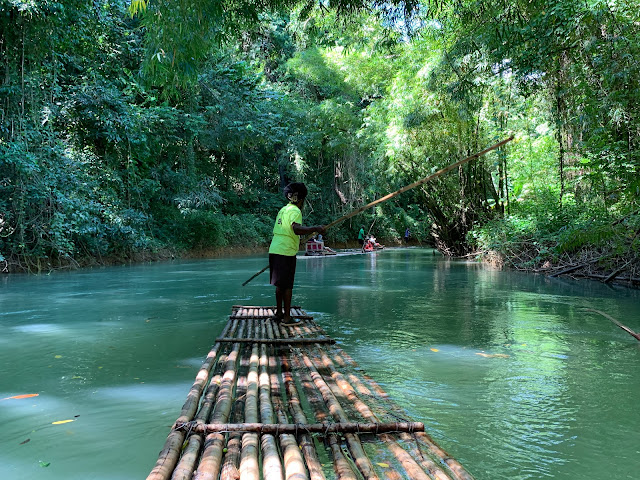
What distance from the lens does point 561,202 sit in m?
11.7

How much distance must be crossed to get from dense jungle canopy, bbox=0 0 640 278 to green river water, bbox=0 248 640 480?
2.51m

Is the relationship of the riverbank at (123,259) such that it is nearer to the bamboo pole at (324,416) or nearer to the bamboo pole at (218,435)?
the bamboo pole at (218,435)

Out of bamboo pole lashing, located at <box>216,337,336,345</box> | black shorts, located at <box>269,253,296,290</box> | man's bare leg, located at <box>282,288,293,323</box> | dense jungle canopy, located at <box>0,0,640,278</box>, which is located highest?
dense jungle canopy, located at <box>0,0,640,278</box>

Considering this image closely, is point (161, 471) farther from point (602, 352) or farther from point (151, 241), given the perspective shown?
point (151, 241)

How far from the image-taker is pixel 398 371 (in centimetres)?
405

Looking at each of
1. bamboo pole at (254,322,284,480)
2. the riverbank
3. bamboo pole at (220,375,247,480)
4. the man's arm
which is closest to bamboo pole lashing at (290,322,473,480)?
bamboo pole at (254,322,284,480)

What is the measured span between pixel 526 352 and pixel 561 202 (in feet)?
26.1

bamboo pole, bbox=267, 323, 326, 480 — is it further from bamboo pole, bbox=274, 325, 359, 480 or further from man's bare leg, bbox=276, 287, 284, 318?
man's bare leg, bbox=276, 287, 284, 318

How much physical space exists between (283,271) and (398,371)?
1.67 m

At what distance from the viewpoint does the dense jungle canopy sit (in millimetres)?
7129

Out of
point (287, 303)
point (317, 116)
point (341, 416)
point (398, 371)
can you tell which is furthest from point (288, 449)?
point (317, 116)

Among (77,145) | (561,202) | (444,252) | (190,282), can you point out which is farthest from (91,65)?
(444,252)

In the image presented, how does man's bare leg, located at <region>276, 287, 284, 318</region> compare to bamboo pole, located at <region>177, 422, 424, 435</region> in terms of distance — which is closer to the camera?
bamboo pole, located at <region>177, 422, 424, 435</region>

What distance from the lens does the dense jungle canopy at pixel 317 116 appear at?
713cm
